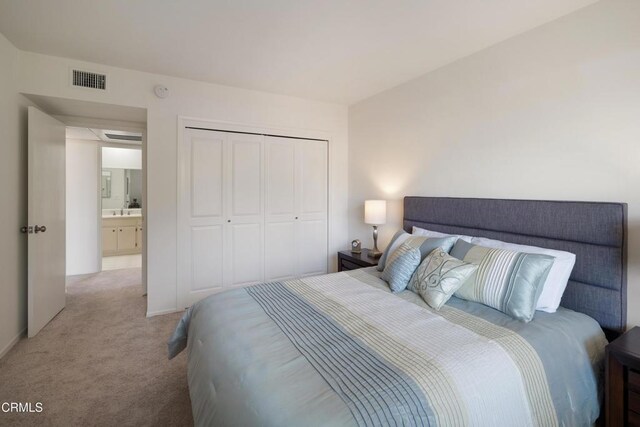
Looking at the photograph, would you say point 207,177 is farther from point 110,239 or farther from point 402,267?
point 110,239

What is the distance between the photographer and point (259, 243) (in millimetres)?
3703

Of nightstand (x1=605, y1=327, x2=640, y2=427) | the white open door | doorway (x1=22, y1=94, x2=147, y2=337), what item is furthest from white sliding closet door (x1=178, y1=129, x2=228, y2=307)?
nightstand (x1=605, y1=327, x2=640, y2=427)

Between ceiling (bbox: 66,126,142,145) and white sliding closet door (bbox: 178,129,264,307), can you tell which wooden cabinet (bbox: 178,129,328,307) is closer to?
white sliding closet door (bbox: 178,129,264,307)

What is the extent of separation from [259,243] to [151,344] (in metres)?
1.54

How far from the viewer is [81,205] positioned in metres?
4.70

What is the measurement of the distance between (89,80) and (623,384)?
4350 millimetres

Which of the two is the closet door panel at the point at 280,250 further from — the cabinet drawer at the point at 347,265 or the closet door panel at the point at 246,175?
the cabinet drawer at the point at 347,265

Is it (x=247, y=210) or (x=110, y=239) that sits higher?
(x=247, y=210)

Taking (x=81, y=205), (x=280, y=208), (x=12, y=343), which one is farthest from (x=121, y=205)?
(x=280, y=208)

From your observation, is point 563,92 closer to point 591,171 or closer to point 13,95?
point 591,171

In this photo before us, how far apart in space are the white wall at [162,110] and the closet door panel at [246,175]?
25 centimetres

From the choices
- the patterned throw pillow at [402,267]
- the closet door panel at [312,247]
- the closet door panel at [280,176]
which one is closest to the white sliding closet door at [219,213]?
the closet door panel at [280,176]

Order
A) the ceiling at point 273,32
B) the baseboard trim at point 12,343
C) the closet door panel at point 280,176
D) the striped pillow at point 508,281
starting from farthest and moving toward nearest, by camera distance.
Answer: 1. the closet door panel at point 280,176
2. the baseboard trim at point 12,343
3. the ceiling at point 273,32
4. the striped pillow at point 508,281

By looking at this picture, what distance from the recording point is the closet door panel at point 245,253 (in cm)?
355
